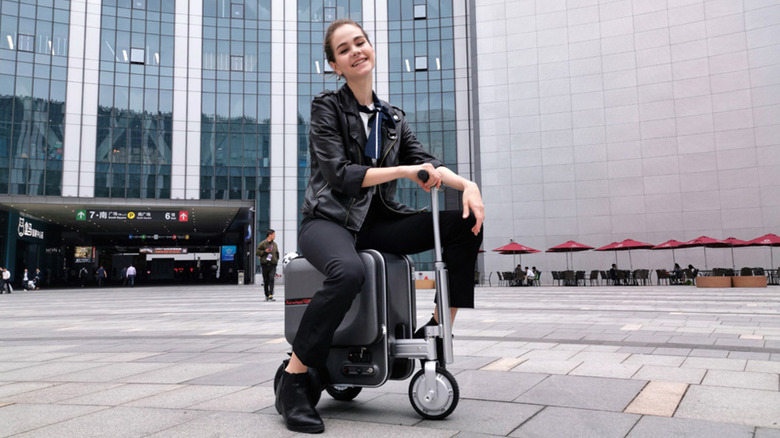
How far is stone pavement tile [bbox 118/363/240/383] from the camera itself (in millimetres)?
3586

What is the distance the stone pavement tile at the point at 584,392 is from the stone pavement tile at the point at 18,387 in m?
3.03

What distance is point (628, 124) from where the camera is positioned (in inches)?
1187

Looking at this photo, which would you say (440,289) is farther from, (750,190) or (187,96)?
(187,96)

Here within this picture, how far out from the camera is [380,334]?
2373 millimetres

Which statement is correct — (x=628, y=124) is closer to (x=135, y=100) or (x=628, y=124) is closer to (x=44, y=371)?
(x=135, y=100)

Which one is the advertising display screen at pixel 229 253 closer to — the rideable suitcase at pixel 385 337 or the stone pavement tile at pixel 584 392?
the stone pavement tile at pixel 584 392

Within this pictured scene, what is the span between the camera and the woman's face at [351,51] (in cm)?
264

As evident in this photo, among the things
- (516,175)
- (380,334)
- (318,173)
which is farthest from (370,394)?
(516,175)

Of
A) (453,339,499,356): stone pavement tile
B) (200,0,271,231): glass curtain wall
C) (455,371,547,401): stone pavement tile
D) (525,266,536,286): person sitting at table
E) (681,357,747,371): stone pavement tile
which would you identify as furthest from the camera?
(200,0,271,231): glass curtain wall

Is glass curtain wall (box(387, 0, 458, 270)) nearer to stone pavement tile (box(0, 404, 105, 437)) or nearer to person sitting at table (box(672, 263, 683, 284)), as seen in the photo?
person sitting at table (box(672, 263, 683, 284))

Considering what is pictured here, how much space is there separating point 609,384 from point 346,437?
5.98 ft

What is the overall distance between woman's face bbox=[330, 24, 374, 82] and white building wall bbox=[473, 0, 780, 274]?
2997cm

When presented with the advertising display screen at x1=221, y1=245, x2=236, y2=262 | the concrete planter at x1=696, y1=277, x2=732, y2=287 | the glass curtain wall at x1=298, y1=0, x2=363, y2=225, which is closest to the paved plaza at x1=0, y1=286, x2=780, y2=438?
the concrete planter at x1=696, y1=277, x2=732, y2=287

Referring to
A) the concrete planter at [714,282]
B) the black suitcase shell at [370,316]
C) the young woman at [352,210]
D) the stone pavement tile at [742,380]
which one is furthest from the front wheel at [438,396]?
the concrete planter at [714,282]
